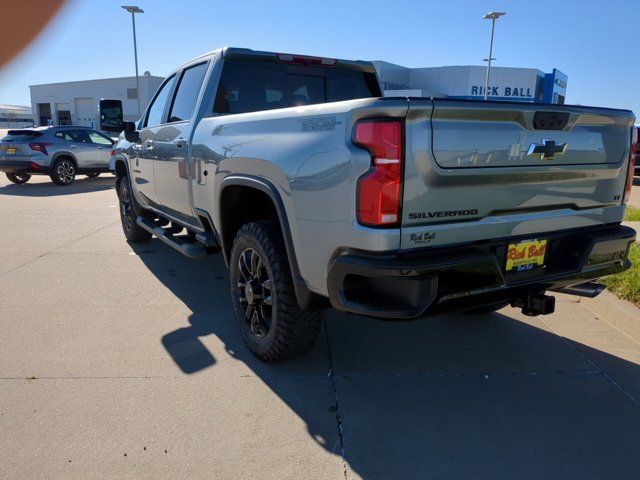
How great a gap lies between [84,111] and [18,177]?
45966 mm

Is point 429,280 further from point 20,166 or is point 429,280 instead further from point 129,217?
point 20,166

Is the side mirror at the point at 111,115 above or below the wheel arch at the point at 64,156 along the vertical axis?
above

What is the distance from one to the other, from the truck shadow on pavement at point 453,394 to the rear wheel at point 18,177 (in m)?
12.6

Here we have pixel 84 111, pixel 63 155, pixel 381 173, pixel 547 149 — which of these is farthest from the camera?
pixel 84 111

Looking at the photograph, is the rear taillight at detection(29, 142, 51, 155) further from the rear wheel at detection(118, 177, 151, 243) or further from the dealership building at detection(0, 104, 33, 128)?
the dealership building at detection(0, 104, 33, 128)

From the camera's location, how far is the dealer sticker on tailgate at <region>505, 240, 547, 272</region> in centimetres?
266

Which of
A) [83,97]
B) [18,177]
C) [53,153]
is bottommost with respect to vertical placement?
[18,177]

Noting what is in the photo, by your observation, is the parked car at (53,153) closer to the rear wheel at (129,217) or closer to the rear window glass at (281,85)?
the rear wheel at (129,217)

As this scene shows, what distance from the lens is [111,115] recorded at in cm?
563

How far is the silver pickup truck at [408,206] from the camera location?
2281mm

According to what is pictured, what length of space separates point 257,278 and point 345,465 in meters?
1.38

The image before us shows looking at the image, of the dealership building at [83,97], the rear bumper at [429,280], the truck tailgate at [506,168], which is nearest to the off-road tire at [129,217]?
the rear bumper at [429,280]

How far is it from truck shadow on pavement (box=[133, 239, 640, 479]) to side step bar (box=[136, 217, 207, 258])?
54 cm

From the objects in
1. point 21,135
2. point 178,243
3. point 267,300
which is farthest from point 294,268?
point 21,135
